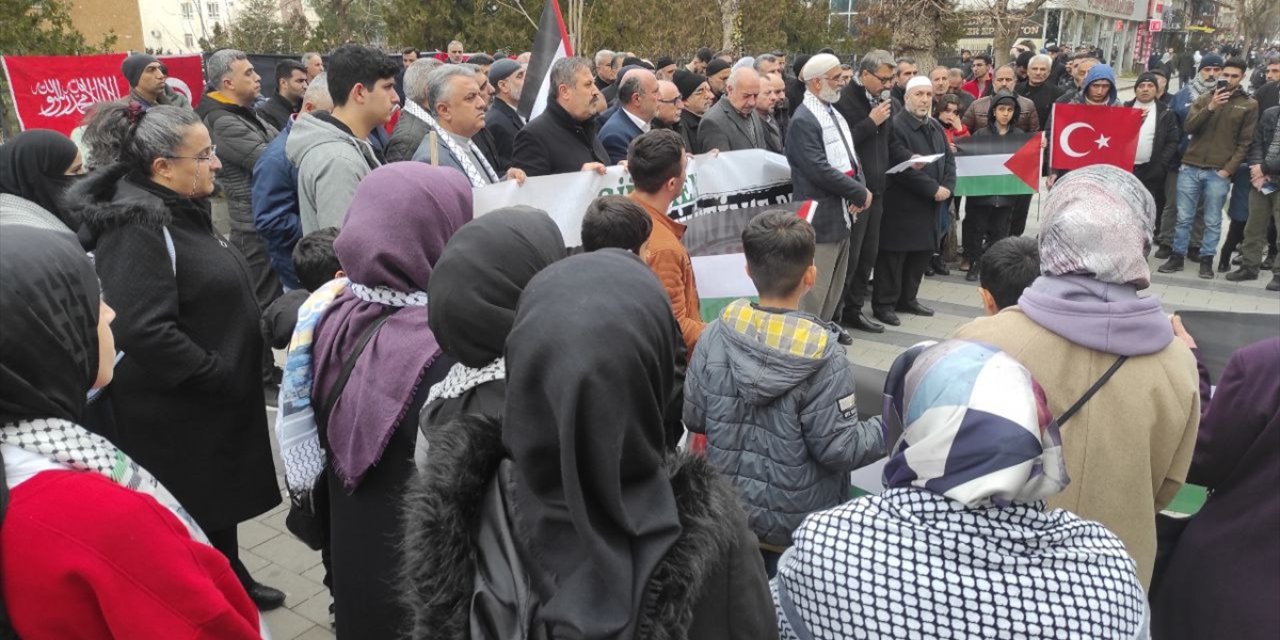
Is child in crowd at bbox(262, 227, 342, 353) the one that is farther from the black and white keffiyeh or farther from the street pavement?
the black and white keffiyeh

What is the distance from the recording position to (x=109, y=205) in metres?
2.73

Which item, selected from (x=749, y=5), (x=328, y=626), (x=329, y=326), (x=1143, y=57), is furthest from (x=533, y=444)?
(x=1143, y=57)

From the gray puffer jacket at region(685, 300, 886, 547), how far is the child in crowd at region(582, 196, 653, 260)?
730 millimetres

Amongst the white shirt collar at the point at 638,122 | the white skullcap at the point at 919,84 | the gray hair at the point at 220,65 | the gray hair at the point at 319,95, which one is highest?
the gray hair at the point at 220,65

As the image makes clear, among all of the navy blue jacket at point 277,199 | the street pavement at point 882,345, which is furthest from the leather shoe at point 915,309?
the navy blue jacket at point 277,199

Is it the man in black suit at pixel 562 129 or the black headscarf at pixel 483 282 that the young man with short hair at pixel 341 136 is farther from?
the black headscarf at pixel 483 282

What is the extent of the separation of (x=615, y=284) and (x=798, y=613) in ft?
2.56

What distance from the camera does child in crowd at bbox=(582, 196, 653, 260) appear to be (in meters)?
3.25

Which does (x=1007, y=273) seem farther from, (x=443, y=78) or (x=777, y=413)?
(x=443, y=78)

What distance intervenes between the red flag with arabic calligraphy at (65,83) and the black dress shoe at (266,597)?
634 cm

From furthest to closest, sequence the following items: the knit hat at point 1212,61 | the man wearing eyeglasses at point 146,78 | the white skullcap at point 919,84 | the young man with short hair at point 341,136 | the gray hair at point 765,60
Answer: the knit hat at point 1212,61 → the gray hair at point 765,60 → the white skullcap at point 919,84 → the man wearing eyeglasses at point 146,78 → the young man with short hair at point 341,136

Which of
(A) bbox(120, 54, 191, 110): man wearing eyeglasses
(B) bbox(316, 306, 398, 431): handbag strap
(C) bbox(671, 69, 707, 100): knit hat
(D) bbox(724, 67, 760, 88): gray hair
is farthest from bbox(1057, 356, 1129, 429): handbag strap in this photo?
(A) bbox(120, 54, 191, 110): man wearing eyeglasses

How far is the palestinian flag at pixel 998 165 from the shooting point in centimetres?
817

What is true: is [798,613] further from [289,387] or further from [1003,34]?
[1003,34]
